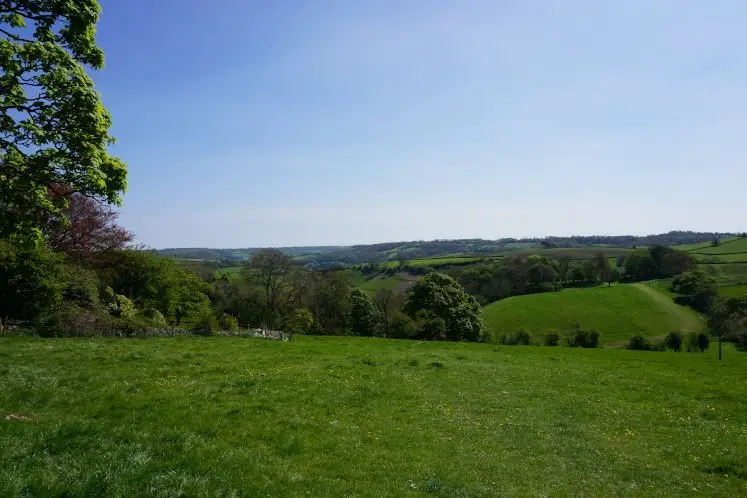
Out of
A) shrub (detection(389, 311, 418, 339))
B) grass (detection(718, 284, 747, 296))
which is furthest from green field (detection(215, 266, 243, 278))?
grass (detection(718, 284, 747, 296))

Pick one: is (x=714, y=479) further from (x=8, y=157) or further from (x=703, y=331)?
(x=703, y=331)

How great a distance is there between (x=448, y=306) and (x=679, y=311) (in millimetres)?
71722

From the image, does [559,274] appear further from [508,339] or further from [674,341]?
[508,339]

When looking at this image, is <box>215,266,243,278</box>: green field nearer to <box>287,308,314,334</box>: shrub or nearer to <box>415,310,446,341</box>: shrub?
<box>287,308,314,334</box>: shrub

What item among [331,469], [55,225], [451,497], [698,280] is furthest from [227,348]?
[698,280]

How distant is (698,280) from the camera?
109 m

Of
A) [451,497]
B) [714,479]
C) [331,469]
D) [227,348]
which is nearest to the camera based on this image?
[451,497]

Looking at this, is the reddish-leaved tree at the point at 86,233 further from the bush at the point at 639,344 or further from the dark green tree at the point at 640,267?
the dark green tree at the point at 640,267

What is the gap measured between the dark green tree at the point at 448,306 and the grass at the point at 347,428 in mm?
38203

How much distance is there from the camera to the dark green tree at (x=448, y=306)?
213 ft

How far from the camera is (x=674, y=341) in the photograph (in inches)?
3346

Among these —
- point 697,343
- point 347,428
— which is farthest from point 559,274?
point 347,428

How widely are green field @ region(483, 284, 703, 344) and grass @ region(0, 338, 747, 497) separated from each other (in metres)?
74.9

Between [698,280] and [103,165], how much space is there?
12997cm
